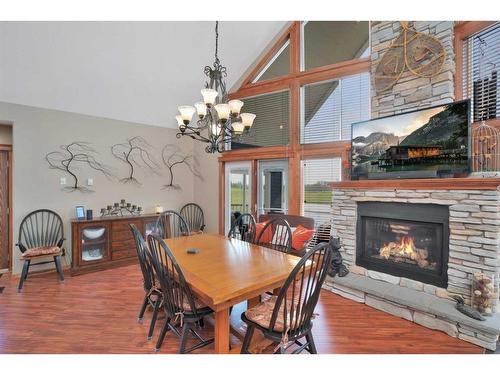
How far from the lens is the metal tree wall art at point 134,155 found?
467 cm

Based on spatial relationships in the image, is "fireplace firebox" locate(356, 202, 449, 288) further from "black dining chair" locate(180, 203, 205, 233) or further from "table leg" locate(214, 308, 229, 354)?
"black dining chair" locate(180, 203, 205, 233)

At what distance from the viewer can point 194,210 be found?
5.64m

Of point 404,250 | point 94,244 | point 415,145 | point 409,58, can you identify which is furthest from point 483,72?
point 94,244

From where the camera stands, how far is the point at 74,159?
4164mm

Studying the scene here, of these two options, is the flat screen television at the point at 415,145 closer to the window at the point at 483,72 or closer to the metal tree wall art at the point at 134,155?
the window at the point at 483,72

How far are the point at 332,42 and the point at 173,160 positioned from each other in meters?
3.80

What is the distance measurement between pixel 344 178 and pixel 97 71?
4.03 m

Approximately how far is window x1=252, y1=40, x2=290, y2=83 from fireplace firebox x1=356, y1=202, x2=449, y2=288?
113 inches

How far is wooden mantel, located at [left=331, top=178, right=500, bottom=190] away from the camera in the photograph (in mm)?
2206

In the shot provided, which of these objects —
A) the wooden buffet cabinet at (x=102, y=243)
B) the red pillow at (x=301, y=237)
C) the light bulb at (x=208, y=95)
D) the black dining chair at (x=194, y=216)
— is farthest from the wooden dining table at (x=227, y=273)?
the black dining chair at (x=194, y=216)

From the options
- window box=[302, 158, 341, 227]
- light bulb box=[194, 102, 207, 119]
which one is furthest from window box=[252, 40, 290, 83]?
light bulb box=[194, 102, 207, 119]

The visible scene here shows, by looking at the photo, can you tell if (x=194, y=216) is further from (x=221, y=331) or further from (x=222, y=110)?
(x=221, y=331)
